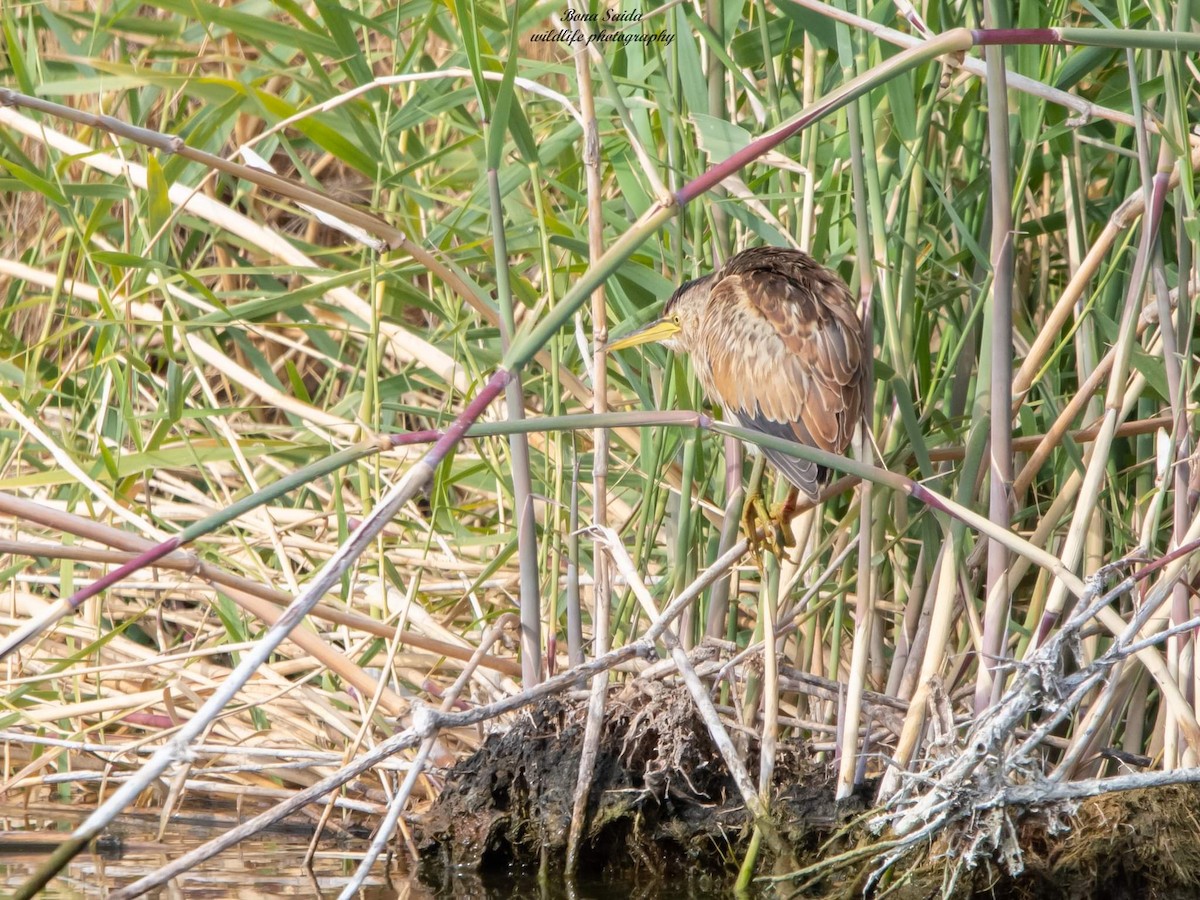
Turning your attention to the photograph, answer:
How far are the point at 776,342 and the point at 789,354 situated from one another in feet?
0.23

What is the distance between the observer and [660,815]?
8.20ft

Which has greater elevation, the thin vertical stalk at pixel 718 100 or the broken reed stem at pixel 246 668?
the thin vertical stalk at pixel 718 100

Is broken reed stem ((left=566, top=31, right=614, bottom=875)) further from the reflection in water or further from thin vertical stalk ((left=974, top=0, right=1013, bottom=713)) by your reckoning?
thin vertical stalk ((left=974, top=0, right=1013, bottom=713))

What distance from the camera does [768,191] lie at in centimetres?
288

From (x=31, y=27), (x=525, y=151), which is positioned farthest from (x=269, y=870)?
(x=31, y=27)

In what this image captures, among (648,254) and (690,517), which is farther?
(648,254)

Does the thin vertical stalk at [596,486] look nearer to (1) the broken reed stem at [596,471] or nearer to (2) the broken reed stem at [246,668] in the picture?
(1) the broken reed stem at [596,471]

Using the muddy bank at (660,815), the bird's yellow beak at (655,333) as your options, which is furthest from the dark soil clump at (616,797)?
the bird's yellow beak at (655,333)

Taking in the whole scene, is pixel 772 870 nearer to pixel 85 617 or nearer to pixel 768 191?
pixel 768 191

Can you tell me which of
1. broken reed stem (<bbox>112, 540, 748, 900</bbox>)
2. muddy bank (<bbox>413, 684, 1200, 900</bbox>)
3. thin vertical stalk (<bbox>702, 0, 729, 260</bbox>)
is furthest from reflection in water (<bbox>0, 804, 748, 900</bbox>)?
thin vertical stalk (<bbox>702, 0, 729, 260</bbox>)

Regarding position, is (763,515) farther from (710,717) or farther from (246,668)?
(246,668)

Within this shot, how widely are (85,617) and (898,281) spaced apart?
6.93ft

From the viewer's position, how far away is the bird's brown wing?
253 cm

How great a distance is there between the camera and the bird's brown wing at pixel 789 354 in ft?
8.29
